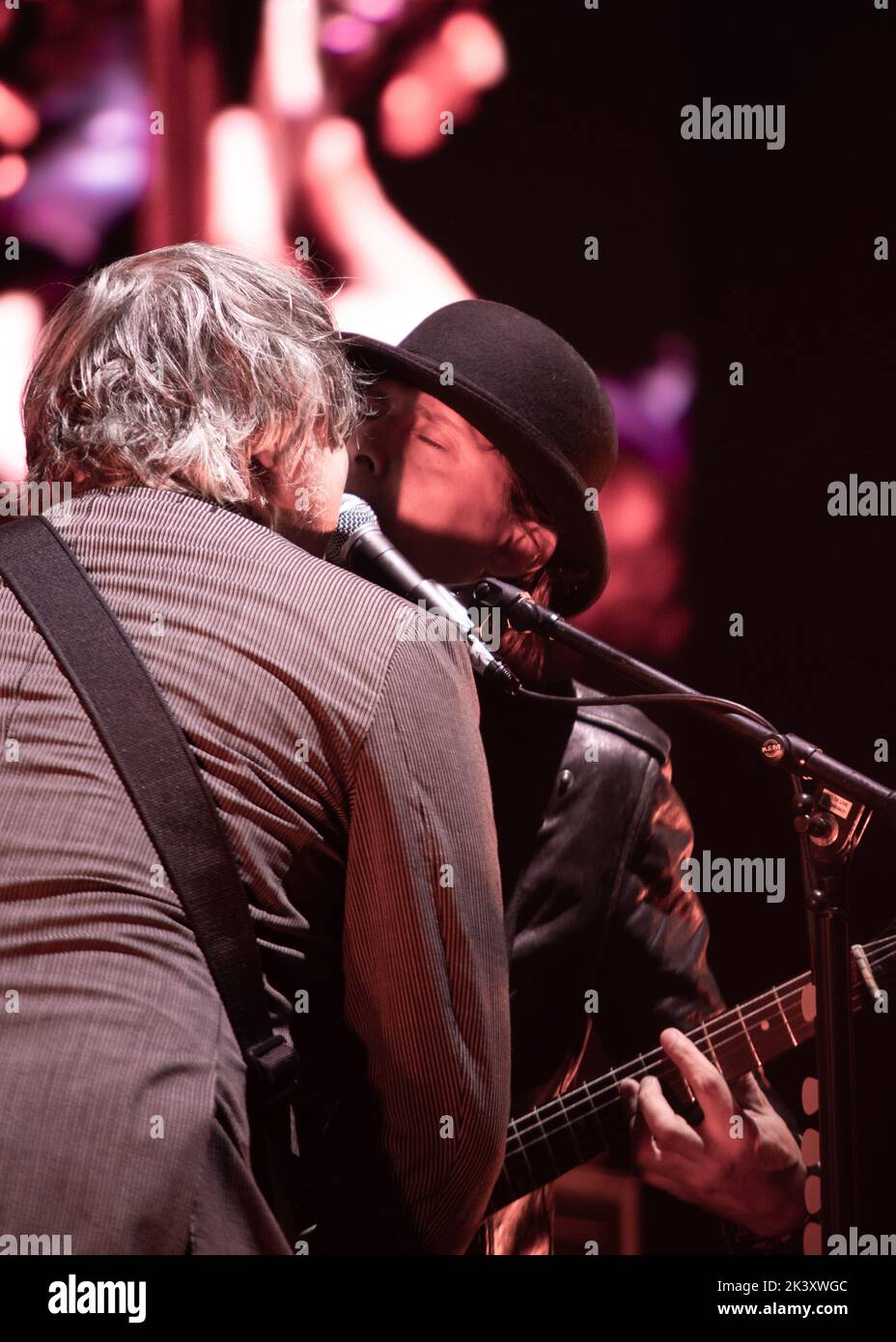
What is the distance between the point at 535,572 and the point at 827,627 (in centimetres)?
51

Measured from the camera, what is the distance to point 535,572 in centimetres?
202

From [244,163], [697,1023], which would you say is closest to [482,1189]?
[697,1023]

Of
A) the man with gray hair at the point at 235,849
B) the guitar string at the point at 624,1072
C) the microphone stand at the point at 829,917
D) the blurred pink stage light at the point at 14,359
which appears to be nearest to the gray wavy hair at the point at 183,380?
the man with gray hair at the point at 235,849

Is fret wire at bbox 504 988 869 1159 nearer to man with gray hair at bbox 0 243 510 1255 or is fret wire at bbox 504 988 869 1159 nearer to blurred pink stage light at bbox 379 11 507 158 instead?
man with gray hair at bbox 0 243 510 1255

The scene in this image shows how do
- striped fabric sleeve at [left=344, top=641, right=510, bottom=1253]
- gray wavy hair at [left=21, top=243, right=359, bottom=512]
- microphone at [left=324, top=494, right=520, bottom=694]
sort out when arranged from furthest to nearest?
microphone at [left=324, top=494, right=520, bottom=694] < gray wavy hair at [left=21, top=243, right=359, bottom=512] < striped fabric sleeve at [left=344, top=641, right=510, bottom=1253]

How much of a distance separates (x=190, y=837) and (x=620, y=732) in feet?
3.81

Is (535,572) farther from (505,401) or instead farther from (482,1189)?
(482,1189)

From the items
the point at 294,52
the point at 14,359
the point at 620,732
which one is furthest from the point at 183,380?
the point at 294,52

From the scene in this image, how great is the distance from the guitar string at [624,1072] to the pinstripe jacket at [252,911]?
66 centimetres

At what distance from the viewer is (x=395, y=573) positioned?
1405mm

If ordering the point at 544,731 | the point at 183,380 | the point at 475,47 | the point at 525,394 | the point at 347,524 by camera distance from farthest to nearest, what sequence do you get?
the point at 475,47
the point at 544,731
the point at 525,394
the point at 347,524
the point at 183,380

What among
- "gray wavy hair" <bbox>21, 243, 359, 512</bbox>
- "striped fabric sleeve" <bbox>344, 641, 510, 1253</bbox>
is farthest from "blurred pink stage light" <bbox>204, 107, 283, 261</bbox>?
"striped fabric sleeve" <bbox>344, 641, 510, 1253</bbox>

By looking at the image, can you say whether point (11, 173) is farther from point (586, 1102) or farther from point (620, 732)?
point (586, 1102)

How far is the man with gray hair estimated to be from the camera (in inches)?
34.2
